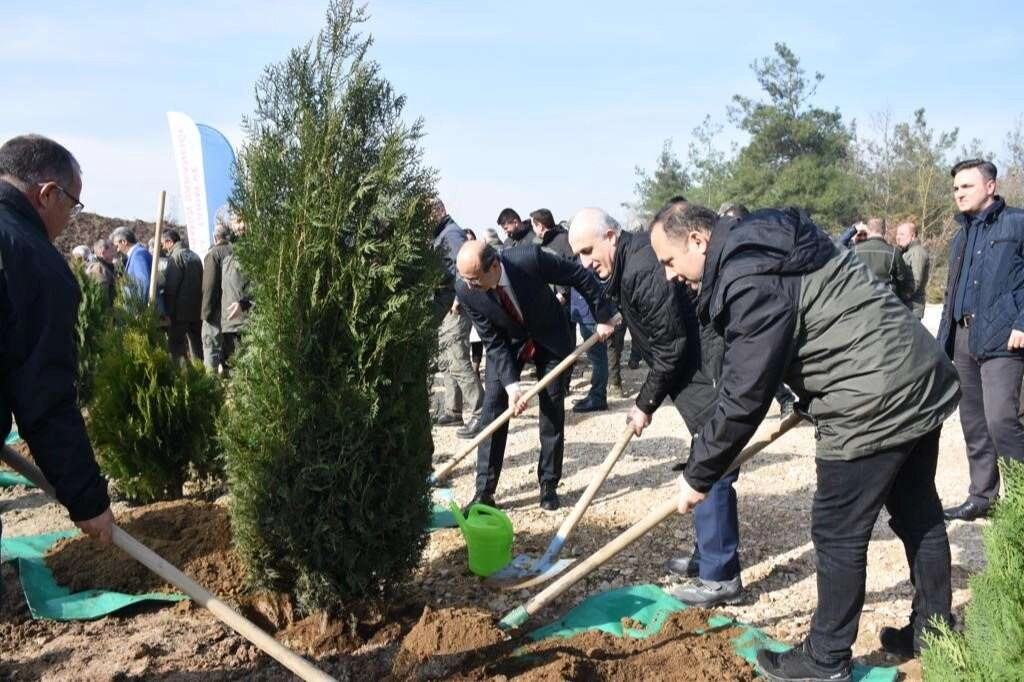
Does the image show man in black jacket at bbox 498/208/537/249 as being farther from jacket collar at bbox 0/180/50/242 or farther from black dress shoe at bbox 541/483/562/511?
jacket collar at bbox 0/180/50/242

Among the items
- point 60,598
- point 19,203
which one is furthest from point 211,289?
point 19,203

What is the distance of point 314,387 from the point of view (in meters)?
3.51

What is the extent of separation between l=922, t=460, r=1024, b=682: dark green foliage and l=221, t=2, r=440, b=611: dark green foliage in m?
2.28

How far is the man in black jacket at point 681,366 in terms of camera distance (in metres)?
4.30

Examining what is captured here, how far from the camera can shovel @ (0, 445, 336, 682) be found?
2.90 metres

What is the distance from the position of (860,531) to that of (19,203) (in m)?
3.39

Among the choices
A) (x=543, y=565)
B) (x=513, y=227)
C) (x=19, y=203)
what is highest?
(x=513, y=227)

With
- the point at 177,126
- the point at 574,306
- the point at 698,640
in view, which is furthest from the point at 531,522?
the point at 177,126

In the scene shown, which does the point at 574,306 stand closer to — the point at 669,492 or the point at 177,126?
the point at 669,492

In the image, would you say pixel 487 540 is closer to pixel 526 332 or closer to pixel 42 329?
pixel 526 332

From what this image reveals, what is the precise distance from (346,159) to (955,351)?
427 cm

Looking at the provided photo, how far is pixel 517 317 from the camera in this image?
5.93 metres

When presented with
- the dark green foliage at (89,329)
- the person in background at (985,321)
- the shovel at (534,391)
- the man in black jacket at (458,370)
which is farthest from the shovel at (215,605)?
the dark green foliage at (89,329)

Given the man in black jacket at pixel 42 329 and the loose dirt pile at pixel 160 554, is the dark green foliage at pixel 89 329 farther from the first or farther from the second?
the man in black jacket at pixel 42 329
